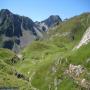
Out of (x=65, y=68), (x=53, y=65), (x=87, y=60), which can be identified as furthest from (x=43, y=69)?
(x=87, y=60)

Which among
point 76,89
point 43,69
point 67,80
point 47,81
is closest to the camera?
point 76,89

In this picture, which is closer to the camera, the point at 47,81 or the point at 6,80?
the point at 6,80

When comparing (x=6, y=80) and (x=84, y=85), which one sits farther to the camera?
(x=84, y=85)

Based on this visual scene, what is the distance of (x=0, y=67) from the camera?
205ft

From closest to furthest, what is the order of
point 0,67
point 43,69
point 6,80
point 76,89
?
1. point 6,80
2. point 0,67
3. point 76,89
4. point 43,69

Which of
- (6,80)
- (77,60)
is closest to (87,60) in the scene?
(77,60)

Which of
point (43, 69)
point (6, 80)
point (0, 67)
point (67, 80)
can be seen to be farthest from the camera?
point (43, 69)

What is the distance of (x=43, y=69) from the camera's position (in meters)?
180

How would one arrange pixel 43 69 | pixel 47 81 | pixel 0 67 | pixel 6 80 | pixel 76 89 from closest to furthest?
1. pixel 6 80
2. pixel 0 67
3. pixel 76 89
4. pixel 47 81
5. pixel 43 69

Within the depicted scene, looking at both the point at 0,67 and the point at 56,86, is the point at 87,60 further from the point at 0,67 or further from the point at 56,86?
the point at 0,67

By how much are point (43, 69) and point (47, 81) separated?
16759 millimetres

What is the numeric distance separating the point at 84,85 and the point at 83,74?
330 inches

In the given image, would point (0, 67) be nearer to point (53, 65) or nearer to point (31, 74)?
point (53, 65)

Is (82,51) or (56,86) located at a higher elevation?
(82,51)
